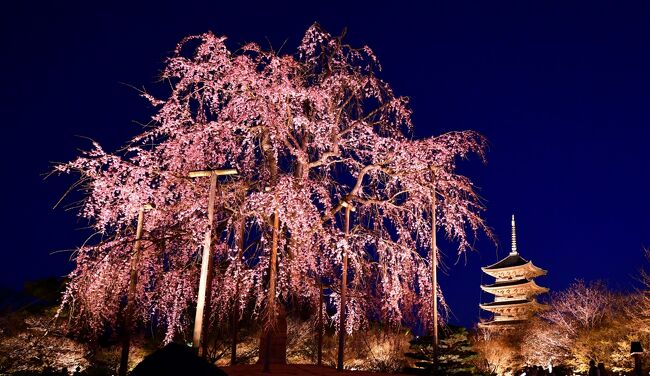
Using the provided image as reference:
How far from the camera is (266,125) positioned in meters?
14.1

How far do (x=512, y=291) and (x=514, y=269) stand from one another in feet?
5.99

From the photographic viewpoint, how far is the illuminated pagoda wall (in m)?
47.1

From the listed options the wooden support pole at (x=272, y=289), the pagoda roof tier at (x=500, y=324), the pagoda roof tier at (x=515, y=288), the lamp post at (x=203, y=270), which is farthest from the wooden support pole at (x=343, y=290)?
the pagoda roof tier at (x=515, y=288)

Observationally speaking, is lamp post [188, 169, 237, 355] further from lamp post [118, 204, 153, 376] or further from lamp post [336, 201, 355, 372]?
lamp post [336, 201, 355, 372]

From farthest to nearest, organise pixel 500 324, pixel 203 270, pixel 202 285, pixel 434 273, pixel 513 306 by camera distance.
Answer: pixel 513 306
pixel 500 324
pixel 434 273
pixel 203 270
pixel 202 285

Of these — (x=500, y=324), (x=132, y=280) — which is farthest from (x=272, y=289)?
(x=500, y=324)

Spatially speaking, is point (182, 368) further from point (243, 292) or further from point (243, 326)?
point (243, 326)

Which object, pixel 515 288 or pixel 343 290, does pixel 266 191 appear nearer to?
pixel 343 290

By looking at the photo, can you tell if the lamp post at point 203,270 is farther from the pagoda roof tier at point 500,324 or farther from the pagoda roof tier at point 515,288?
the pagoda roof tier at point 515,288

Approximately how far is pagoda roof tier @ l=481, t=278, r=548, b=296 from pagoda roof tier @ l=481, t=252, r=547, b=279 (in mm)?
818

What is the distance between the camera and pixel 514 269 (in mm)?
49594

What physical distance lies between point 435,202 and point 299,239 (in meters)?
3.61

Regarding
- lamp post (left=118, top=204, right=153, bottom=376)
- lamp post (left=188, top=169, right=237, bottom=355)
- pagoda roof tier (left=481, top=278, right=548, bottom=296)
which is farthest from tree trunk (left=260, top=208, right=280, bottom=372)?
pagoda roof tier (left=481, top=278, right=548, bottom=296)

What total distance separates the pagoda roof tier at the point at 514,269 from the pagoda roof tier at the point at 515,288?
82cm
